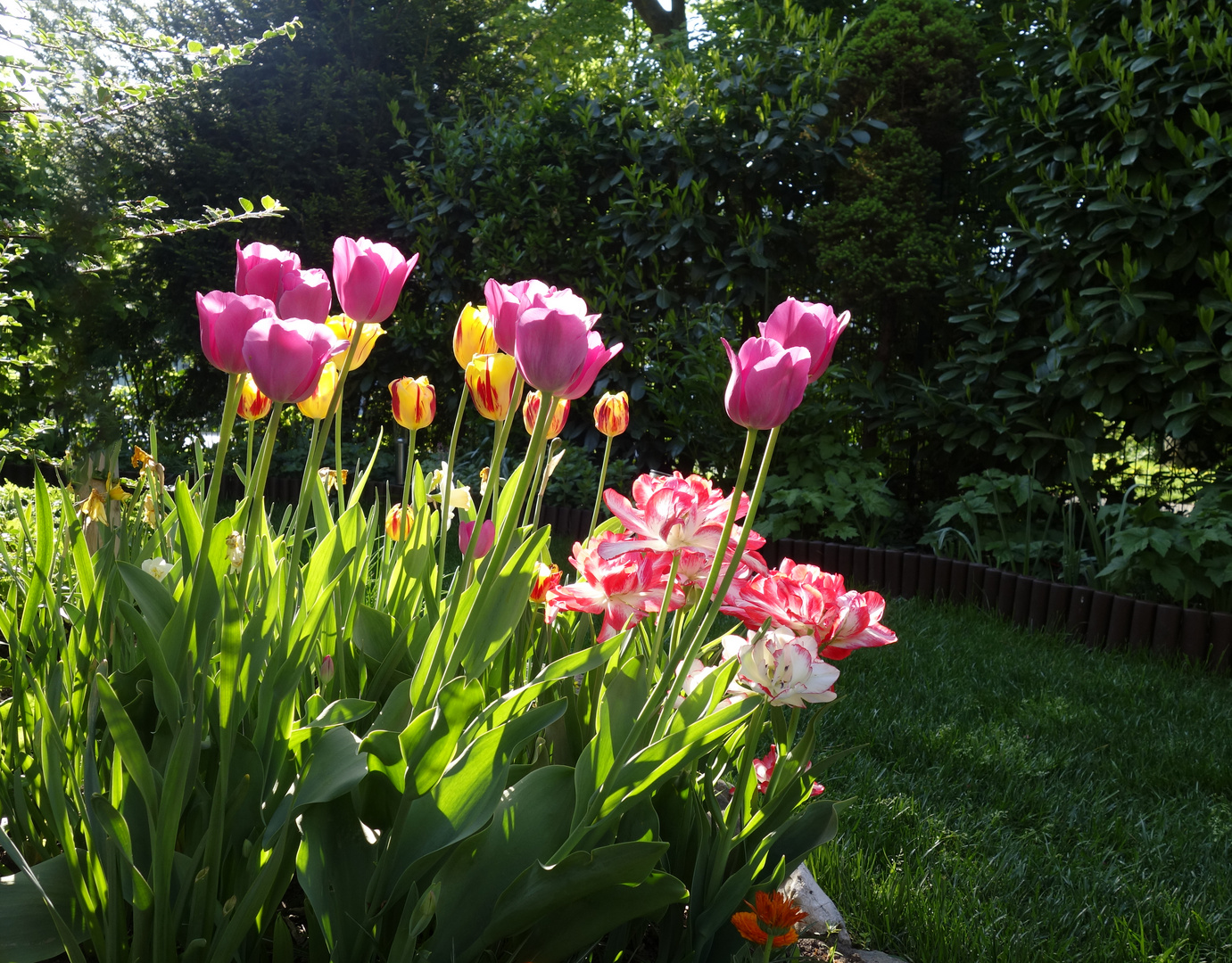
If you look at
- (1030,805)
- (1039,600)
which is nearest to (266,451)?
(1030,805)

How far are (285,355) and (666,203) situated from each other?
196 inches

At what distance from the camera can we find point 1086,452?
4.22 m

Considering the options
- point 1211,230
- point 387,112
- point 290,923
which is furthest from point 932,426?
point 387,112

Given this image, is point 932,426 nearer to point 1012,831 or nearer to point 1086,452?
point 1086,452

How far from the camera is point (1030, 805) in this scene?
2107 millimetres

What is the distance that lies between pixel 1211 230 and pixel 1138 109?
60cm

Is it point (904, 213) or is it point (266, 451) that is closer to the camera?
point (266, 451)

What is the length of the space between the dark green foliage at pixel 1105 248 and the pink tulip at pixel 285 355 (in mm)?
3895

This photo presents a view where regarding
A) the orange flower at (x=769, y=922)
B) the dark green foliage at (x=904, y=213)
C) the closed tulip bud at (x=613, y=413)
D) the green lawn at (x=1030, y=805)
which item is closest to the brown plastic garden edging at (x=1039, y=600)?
the green lawn at (x=1030, y=805)

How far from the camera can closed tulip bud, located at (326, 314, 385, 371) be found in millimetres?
995

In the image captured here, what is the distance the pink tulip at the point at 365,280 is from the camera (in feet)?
2.82

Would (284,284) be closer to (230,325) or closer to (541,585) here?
(230,325)

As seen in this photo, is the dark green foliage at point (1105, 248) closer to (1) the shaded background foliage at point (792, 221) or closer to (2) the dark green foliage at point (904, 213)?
(1) the shaded background foliage at point (792, 221)

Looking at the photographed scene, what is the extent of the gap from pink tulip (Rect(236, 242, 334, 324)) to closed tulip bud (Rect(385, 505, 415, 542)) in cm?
56
